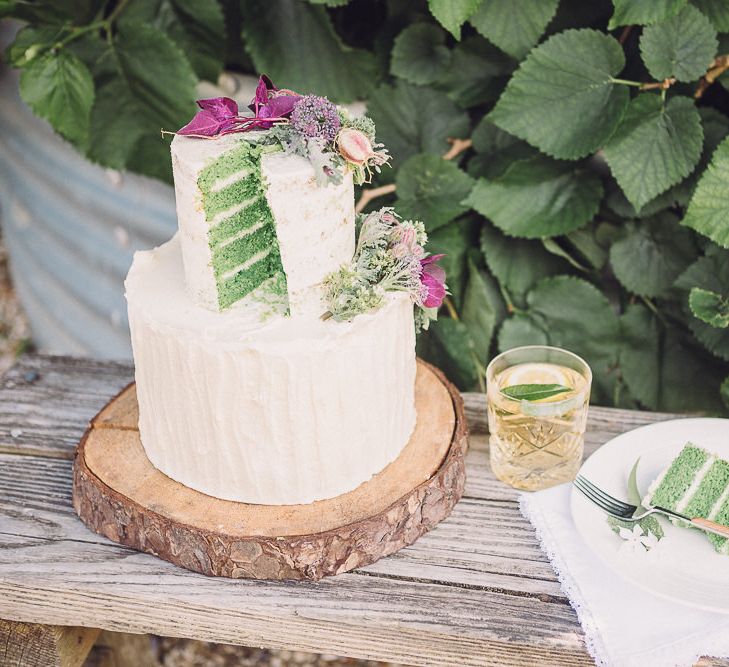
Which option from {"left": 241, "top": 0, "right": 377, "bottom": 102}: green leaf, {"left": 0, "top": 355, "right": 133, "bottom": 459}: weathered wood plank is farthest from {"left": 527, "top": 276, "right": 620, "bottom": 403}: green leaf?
{"left": 0, "top": 355, "right": 133, "bottom": 459}: weathered wood plank

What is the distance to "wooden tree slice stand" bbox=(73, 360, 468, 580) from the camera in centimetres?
125

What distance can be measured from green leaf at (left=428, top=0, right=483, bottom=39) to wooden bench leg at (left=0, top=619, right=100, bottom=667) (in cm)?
119

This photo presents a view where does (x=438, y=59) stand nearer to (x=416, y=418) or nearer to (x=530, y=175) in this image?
(x=530, y=175)

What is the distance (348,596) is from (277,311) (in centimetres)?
42

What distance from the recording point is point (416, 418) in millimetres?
1497

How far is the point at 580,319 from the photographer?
6.19 feet

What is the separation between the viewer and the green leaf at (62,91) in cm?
179

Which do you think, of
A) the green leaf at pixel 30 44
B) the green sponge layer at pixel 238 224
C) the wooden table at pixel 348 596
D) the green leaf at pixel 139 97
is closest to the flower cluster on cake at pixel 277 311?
the green sponge layer at pixel 238 224

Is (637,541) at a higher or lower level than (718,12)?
lower

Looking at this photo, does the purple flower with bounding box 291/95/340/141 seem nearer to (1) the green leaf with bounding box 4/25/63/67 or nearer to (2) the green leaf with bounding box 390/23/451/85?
(2) the green leaf with bounding box 390/23/451/85

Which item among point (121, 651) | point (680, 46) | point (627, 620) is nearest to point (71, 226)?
point (121, 651)

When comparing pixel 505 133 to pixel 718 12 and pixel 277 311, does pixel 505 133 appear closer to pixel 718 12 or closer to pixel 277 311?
pixel 718 12

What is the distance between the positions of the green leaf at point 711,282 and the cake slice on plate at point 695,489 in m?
0.47

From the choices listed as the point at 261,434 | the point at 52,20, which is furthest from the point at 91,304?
the point at 261,434
